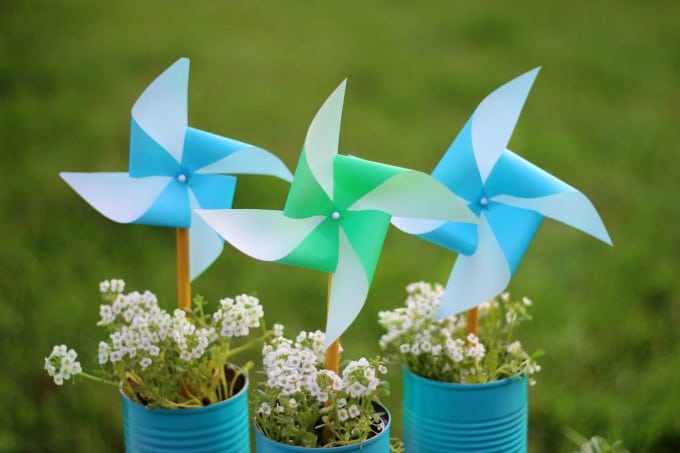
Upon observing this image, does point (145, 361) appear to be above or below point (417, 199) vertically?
below

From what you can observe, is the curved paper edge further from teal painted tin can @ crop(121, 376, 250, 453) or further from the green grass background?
the green grass background

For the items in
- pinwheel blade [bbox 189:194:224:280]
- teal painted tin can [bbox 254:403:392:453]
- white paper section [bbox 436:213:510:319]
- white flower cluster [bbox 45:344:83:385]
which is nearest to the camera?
teal painted tin can [bbox 254:403:392:453]

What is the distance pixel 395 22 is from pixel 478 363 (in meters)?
4.19

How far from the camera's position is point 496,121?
162 centimetres

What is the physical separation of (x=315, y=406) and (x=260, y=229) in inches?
11.6

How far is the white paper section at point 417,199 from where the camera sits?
138 centimetres

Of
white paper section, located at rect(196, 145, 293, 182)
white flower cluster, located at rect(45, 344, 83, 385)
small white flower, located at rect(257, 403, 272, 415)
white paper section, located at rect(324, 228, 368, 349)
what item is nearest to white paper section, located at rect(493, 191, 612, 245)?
white paper section, located at rect(324, 228, 368, 349)

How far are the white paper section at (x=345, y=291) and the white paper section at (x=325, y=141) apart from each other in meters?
0.09

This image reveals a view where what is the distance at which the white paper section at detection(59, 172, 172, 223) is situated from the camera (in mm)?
1651

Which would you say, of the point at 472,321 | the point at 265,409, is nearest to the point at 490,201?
the point at 472,321

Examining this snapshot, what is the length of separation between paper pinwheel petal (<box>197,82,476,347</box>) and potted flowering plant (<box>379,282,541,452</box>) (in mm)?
247

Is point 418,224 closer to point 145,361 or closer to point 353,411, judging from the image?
point 353,411

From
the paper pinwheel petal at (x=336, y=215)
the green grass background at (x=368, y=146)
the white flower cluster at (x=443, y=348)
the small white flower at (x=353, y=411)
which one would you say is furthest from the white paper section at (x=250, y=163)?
the green grass background at (x=368, y=146)

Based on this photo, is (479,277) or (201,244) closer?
(479,277)
